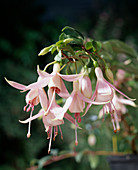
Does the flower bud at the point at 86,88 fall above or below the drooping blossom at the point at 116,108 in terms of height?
above

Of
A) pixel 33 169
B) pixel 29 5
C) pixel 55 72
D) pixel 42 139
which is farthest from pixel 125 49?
pixel 29 5

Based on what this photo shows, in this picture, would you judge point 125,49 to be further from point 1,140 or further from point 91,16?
point 91,16

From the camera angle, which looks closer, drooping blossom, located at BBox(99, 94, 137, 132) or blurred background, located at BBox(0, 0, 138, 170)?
drooping blossom, located at BBox(99, 94, 137, 132)

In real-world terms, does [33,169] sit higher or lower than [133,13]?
lower

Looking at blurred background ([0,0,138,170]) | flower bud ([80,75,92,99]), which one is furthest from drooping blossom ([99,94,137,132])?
blurred background ([0,0,138,170])

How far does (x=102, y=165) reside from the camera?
1.09m

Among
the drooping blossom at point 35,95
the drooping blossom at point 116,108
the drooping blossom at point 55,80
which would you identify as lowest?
the drooping blossom at point 116,108

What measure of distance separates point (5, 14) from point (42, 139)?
Answer: 654 mm

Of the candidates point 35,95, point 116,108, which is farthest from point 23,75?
point 35,95

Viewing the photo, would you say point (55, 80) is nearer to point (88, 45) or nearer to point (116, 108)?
point (88, 45)

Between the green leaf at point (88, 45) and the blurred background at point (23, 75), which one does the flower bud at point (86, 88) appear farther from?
the blurred background at point (23, 75)

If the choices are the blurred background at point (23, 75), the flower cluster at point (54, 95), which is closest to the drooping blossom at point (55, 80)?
the flower cluster at point (54, 95)

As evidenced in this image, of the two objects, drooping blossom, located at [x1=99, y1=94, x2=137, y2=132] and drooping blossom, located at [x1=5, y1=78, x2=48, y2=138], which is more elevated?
drooping blossom, located at [x1=5, y1=78, x2=48, y2=138]

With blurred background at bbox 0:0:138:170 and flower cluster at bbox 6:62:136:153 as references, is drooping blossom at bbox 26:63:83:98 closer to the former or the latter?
flower cluster at bbox 6:62:136:153
